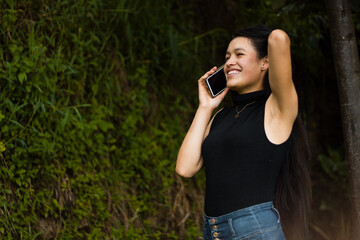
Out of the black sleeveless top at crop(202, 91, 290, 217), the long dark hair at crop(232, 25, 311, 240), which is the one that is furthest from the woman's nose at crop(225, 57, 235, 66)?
the black sleeveless top at crop(202, 91, 290, 217)

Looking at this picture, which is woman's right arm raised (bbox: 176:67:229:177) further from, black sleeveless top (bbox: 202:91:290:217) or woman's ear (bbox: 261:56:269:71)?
woman's ear (bbox: 261:56:269:71)

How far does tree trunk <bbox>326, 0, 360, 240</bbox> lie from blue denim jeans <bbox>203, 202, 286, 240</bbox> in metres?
0.73

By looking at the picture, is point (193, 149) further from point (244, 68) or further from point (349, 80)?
point (349, 80)

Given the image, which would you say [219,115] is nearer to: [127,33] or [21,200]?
[21,200]

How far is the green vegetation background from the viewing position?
3453 mm

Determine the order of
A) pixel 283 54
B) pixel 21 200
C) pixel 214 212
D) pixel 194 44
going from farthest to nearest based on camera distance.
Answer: pixel 194 44, pixel 21 200, pixel 214 212, pixel 283 54

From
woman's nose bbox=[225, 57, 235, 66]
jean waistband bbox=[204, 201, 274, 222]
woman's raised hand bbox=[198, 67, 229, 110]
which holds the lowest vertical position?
Answer: jean waistband bbox=[204, 201, 274, 222]

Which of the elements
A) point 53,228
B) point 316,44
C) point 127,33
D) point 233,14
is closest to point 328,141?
point 233,14

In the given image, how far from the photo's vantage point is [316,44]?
3729 millimetres

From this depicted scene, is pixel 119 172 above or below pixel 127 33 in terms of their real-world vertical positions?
below

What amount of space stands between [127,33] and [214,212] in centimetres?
259

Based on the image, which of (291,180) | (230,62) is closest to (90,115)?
(230,62)

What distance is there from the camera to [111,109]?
4.12m

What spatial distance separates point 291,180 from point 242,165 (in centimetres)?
33
